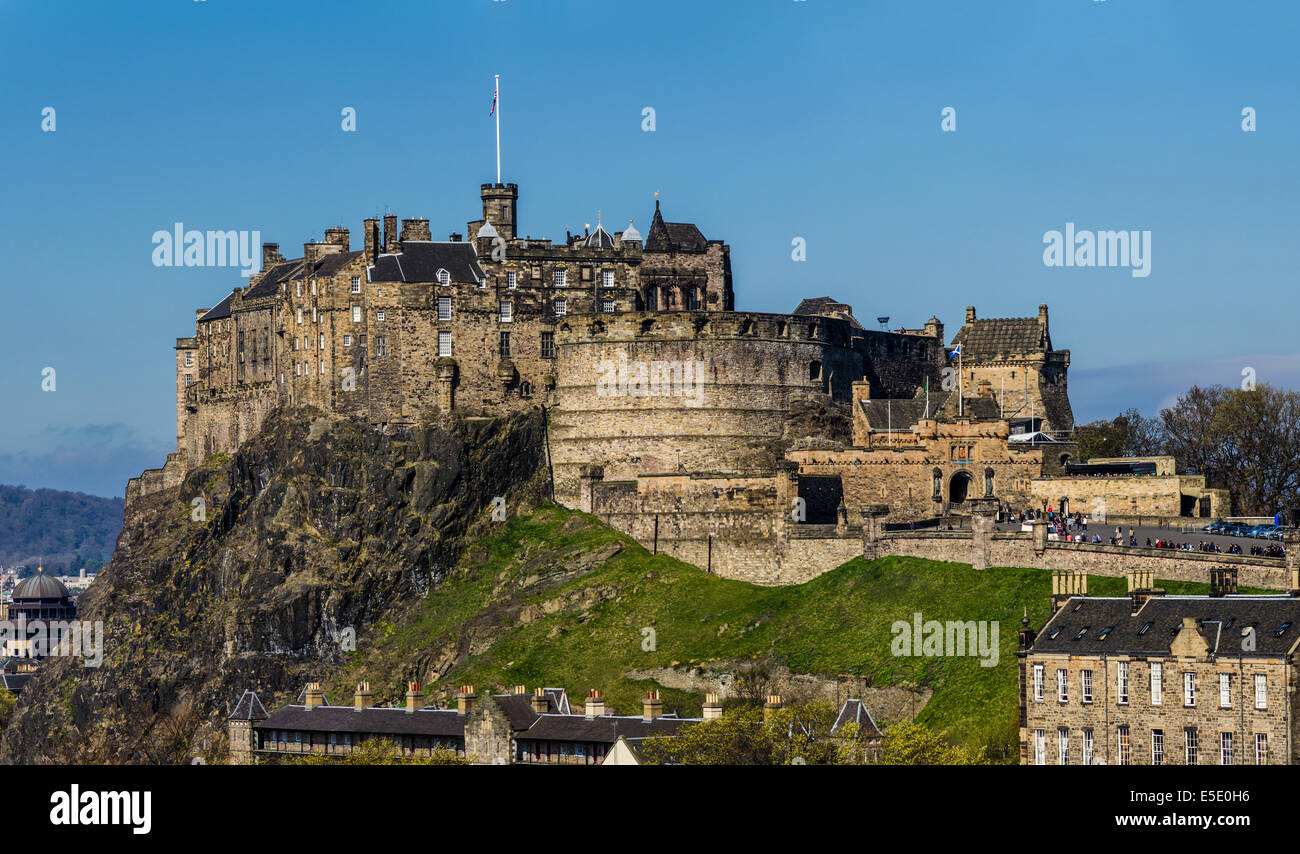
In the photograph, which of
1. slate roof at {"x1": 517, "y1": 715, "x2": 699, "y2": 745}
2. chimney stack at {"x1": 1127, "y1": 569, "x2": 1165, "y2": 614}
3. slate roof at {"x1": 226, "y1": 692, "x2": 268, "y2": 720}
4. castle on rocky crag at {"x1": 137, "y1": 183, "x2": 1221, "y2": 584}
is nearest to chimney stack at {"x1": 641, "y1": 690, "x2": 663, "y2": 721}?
slate roof at {"x1": 517, "y1": 715, "x2": 699, "y2": 745}

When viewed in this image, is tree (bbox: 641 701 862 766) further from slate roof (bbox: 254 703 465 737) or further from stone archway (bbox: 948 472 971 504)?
stone archway (bbox: 948 472 971 504)

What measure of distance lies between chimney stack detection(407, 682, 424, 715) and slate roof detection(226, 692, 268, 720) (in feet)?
25.2

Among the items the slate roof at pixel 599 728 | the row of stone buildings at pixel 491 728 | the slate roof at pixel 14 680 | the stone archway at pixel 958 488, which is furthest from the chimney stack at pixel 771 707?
the slate roof at pixel 14 680

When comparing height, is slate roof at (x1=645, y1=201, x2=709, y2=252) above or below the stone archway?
above

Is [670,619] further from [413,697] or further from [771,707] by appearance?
[771,707]

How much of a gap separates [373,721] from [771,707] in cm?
2107

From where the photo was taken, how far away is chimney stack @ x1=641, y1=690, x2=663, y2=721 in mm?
90750

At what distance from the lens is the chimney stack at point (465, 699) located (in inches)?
3780

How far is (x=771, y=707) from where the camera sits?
283 ft

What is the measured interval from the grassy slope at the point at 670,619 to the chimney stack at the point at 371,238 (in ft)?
61.3

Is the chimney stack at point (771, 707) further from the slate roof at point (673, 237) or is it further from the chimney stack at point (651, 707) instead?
the slate roof at point (673, 237)

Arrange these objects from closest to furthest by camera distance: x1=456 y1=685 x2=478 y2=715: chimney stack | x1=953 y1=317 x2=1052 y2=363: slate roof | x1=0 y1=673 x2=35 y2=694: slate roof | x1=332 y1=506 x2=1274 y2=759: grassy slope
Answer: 1. x1=332 y1=506 x2=1274 y2=759: grassy slope
2. x1=456 y1=685 x2=478 y2=715: chimney stack
3. x1=953 y1=317 x2=1052 y2=363: slate roof
4. x1=0 y1=673 x2=35 y2=694: slate roof

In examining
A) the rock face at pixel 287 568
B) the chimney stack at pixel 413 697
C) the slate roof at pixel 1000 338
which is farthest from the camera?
the slate roof at pixel 1000 338
